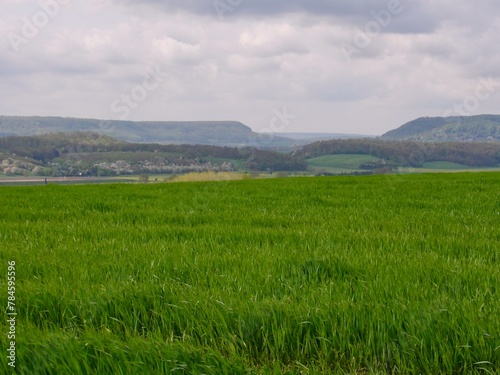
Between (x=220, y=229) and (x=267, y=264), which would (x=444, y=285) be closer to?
(x=267, y=264)

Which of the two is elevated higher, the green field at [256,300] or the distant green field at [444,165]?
the green field at [256,300]

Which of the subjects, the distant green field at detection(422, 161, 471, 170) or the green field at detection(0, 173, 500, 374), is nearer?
the green field at detection(0, 173, 500, 374)

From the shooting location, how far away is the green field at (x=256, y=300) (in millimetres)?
3645

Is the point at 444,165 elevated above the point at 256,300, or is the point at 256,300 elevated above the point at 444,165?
the point at 256,300

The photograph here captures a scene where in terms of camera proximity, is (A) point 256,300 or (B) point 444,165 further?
(B) point 444,165

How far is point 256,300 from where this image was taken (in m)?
4.74

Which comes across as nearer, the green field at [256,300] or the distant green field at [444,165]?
the green field at [256,300]

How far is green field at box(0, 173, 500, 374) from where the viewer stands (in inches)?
143

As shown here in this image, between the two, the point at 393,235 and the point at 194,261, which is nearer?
the point at 194,261

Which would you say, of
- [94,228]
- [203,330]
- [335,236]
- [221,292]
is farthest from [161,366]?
[94,228]

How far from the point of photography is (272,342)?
3.98 metres

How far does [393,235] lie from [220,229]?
10.7ft

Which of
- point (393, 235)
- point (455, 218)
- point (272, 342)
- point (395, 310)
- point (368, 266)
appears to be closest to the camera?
point (272, 342)

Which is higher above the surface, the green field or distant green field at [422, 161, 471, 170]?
the green field
